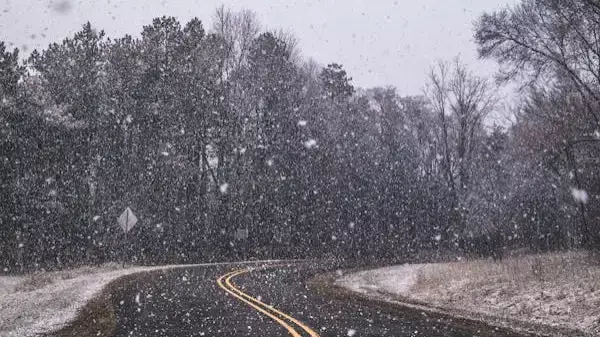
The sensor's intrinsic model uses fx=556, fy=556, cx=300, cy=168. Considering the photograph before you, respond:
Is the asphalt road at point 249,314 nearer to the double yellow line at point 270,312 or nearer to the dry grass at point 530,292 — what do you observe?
Answer: the double yellow line at point 270,312

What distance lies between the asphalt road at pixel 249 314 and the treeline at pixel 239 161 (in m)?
15.8

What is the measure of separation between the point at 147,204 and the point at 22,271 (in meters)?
11.1

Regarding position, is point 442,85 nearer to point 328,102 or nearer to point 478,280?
point 328,102

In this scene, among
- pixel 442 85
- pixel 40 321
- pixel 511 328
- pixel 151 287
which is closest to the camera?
pixel 511 328

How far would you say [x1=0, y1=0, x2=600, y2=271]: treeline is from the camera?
37.1 metres

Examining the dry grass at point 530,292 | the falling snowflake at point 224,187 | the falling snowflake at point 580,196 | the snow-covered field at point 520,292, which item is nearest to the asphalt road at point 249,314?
the snow-covered field at point 520,292

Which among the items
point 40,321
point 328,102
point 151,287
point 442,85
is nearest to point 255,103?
point 328,102

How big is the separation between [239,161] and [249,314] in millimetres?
→ 36125

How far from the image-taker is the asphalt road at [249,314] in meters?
11.2

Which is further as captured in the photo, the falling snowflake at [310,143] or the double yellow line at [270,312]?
the falling snowflake at [310,143]

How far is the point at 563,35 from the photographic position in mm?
21547

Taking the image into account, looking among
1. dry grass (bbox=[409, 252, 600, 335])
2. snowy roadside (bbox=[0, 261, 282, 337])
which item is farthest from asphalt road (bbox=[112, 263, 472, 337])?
dry grass (bbox=[409, 252, 600, 335])

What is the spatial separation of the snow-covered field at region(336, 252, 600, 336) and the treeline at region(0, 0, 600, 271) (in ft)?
33.2

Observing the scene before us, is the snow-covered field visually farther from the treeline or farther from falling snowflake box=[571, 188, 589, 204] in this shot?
the treeline
